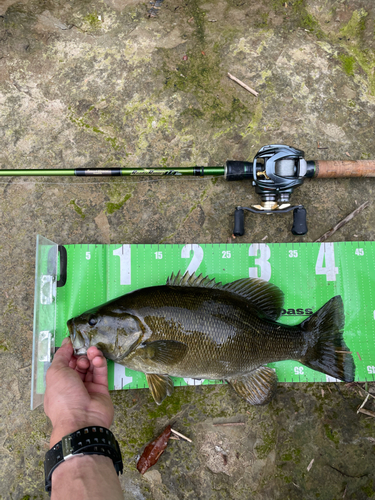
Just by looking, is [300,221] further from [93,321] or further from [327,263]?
[93,321]

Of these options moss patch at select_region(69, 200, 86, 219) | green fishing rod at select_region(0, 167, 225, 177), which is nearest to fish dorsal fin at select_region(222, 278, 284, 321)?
green fishing rod at select_region(0, 167, 225, 177)

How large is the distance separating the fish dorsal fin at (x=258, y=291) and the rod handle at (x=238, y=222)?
1.67 ft

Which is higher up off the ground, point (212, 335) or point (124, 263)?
point (124, 263)

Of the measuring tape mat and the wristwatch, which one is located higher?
the measuring tape mat

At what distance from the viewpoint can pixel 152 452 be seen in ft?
10.7

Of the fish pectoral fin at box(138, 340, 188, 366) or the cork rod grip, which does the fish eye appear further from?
the cork rod grip

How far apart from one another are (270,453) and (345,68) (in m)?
4.42

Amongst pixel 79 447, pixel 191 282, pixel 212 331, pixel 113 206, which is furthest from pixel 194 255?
pixel 79 447

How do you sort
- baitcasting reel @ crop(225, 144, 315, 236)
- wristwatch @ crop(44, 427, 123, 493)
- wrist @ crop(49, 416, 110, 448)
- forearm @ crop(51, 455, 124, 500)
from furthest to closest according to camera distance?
baitcasting reel @ crop(225, 144, 315, 236)
wrist @ crop(49, 416, 110, 448)
wristwatch @ crop(44, 427, 123, 493)
forearm @ crop(51, 455, 124, 500)

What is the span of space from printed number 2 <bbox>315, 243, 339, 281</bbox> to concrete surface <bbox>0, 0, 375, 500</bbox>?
0.19m

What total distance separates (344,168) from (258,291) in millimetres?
1592

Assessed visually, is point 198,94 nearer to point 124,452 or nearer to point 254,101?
point 254,101

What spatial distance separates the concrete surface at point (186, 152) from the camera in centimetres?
332

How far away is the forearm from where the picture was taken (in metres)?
2.11
